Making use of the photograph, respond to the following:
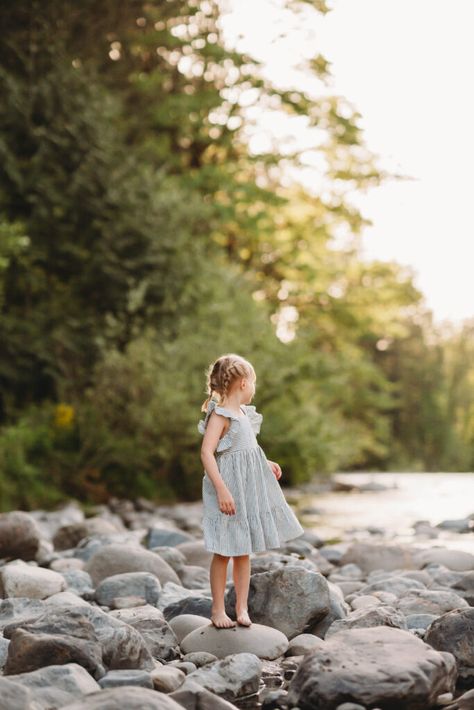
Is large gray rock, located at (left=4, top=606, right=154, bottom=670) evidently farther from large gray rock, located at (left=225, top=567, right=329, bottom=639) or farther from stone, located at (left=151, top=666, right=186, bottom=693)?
large gray rock, located at (left=225, top=567, right=329, bottom=639)

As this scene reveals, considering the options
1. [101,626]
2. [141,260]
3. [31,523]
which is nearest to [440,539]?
[31,523]

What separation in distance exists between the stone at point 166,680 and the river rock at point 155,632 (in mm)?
591

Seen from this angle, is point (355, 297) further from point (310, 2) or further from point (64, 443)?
point (64, 443)

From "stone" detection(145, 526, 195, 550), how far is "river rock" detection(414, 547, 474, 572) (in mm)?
1972

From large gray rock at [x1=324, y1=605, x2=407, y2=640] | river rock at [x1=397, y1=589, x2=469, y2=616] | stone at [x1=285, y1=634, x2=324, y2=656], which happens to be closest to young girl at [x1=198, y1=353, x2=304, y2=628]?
stone at [x1=285, y1=634, x2=324, y2=656]

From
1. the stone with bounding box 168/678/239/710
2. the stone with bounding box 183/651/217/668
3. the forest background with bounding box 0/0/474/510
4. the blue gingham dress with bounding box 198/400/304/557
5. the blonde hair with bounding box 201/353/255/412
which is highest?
the forest background with bounding box 0/0/474/510

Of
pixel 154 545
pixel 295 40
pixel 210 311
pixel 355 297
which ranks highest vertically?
pixel 295 40

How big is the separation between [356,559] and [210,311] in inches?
306

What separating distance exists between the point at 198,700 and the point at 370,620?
1.33 meters

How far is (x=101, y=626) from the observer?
4.45 metres

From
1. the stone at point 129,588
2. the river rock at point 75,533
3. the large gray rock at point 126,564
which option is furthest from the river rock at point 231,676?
the river rock at point 75,533

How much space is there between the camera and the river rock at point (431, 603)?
5.52 meters

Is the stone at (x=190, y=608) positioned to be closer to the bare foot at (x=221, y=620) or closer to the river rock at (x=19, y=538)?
the bare foot at (x=221, y=620)

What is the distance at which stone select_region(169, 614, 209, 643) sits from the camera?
200 inches
